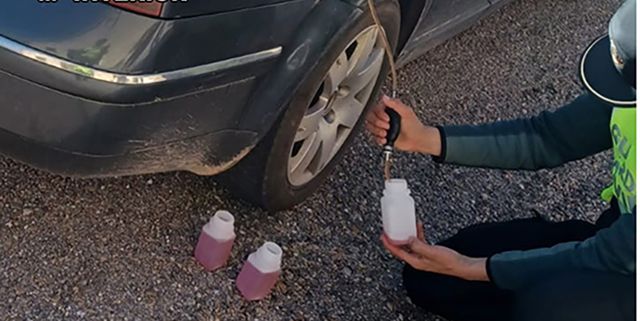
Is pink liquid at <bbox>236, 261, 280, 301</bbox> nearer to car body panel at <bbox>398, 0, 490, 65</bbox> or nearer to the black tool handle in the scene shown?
the black tool handle

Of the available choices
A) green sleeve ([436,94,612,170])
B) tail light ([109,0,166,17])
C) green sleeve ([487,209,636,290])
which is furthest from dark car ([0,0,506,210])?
green sleeve ([487,209,636,290])

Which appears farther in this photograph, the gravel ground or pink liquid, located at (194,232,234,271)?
pink liquid, located at (194,232,234,271)

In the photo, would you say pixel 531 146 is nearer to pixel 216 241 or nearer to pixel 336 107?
pixel 336 107

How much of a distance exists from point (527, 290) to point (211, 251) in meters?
0.86

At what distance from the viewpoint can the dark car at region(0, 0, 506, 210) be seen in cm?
203

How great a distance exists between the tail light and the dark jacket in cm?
93

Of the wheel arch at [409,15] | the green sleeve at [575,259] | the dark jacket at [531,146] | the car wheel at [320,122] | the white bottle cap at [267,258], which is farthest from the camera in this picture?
the wheel arch at [409,15]

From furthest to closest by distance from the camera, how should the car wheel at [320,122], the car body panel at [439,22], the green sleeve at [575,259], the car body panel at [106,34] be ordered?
the car body panel at [439,22] → the car wheel at [320,122] → the green sleeve at [575,259] → the car body panel at [106,34]

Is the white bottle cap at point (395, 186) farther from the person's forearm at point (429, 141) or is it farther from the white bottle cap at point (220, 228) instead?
the white bottle cap at point (220, 228)

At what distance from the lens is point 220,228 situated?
8.80 ft

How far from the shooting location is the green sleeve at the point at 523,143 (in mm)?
2600

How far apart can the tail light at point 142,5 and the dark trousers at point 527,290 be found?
1.10 m

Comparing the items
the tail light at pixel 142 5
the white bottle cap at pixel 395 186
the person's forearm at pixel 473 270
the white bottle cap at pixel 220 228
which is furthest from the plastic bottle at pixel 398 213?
the tail light at pixel 142 5

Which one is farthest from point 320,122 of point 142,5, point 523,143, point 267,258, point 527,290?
point 142,5
